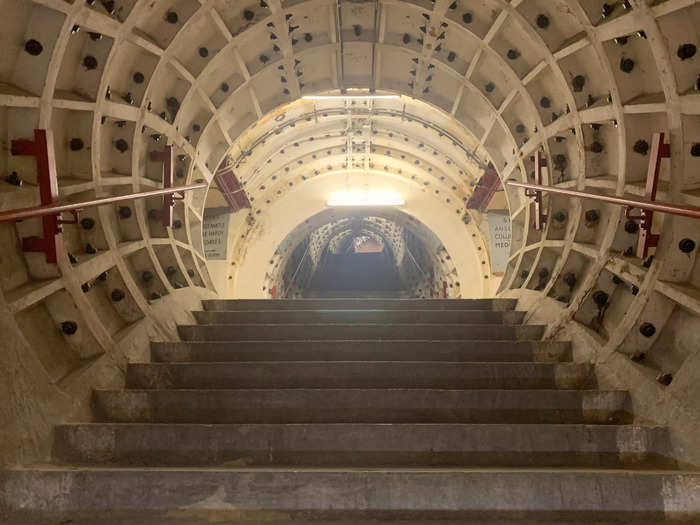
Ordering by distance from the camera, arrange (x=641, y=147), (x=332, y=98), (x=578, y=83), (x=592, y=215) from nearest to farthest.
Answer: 1. (x=641, y=147)
2. (x=578, y=83)
3. (x=592, y=215)
4. (x=332, y=98)

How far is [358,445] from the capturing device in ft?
11.8

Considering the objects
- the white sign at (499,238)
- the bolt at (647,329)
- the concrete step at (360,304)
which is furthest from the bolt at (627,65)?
the white sign at (499,238)

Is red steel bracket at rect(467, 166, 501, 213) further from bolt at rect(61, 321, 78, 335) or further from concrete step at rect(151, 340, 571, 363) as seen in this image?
bolt at rect(61, 321, 78, 335)

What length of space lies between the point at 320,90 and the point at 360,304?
328cm

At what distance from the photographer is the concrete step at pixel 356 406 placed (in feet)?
13.2

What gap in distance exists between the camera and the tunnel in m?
3.86

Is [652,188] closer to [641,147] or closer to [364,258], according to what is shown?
[641,147]

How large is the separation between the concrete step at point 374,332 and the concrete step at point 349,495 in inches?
89.5

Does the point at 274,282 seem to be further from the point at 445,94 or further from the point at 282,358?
the point at 282,358

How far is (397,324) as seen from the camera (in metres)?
5.58

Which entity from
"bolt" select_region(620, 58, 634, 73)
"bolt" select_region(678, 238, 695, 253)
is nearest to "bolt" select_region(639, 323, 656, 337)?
→ "bolt" select_region(678, 238, 695, 253)

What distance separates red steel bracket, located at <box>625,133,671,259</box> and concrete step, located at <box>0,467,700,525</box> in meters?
1.89

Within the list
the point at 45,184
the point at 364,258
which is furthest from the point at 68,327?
the point at 364,258

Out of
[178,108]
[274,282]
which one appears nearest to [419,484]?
[178,108]
